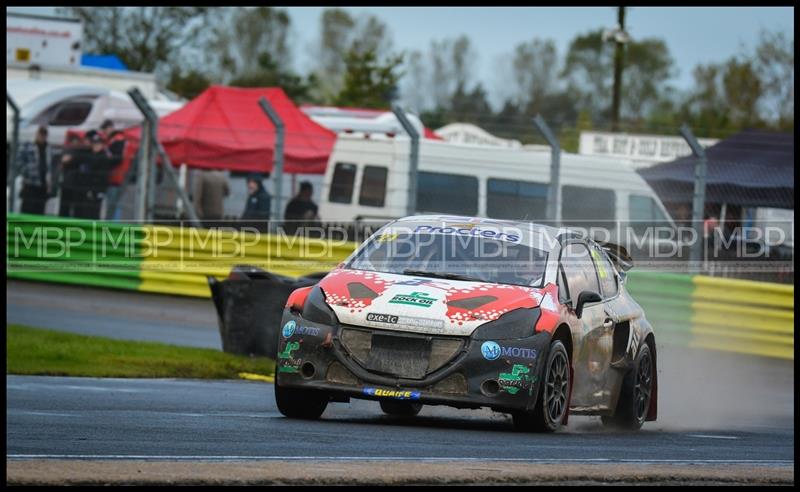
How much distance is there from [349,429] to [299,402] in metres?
0.74

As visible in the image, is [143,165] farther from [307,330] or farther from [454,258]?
[307,330]

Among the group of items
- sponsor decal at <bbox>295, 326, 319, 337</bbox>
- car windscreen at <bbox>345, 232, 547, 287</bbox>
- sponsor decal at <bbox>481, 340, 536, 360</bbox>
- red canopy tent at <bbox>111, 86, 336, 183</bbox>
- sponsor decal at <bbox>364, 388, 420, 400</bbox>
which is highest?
red canopy tent at <bbox>111, 86, 336, 183</bbox>

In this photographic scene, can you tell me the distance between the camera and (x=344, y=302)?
351 inches

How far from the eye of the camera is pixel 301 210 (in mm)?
19469

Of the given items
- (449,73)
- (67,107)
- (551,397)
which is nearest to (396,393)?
(551,397)

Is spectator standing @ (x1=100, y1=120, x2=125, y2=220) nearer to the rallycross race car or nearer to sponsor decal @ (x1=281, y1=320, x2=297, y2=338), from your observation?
the rallycross race car

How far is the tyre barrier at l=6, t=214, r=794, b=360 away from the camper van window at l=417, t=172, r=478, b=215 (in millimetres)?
1135

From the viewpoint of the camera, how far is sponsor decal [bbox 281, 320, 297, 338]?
904cm

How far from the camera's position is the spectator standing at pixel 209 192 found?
21344 millimetres

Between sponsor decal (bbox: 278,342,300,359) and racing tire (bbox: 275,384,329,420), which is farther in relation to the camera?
racing tire (bbox: 275,384,329,420)

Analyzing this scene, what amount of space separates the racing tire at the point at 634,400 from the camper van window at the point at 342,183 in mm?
10820

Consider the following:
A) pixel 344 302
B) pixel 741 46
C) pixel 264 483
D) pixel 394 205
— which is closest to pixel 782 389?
pixel 394 205

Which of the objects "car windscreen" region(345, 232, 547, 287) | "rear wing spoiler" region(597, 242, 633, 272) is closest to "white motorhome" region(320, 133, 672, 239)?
"rear wing spoiler" region(597, 242, 633, 272)

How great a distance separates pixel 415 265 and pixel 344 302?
79 centimetres
